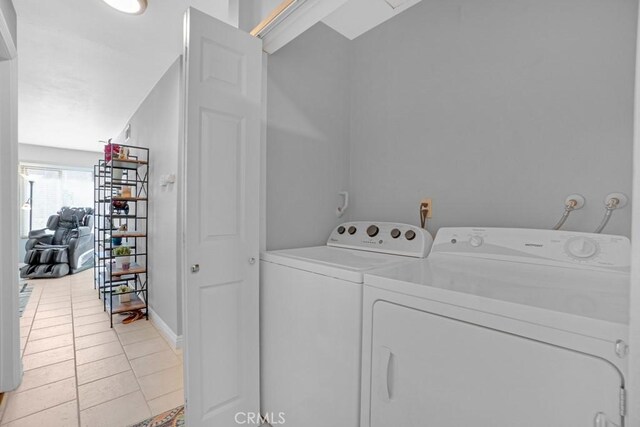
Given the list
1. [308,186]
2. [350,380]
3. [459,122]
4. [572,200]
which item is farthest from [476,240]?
[308,186]

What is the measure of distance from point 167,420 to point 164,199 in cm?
189

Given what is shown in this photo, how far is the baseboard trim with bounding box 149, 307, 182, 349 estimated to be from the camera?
2430 mm

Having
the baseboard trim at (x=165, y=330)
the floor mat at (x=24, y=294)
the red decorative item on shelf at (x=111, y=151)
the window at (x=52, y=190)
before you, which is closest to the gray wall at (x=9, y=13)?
the red decorative item on shelf at (x=111, y=151)

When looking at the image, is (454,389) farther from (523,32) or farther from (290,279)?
(523,32)

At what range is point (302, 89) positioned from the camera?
5.97 feet

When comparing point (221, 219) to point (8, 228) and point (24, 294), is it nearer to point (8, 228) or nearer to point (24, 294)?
point (8, 228)

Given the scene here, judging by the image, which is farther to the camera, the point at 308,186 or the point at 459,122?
the point at 308,186

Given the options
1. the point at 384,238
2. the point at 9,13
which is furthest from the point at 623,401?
the point at 9,13

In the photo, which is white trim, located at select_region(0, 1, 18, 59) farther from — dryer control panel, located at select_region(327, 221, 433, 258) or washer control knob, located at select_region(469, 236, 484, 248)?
washer control knob, located at select_region(469, 236, 484, 248)

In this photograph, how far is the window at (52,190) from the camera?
6285 millimetres

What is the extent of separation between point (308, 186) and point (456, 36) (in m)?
1.20

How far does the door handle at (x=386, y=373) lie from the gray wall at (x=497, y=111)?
909 millimetres

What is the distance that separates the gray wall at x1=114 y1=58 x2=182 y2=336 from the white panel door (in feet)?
4.06

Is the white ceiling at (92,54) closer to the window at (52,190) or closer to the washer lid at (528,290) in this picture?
the washer lid at (528,290)
